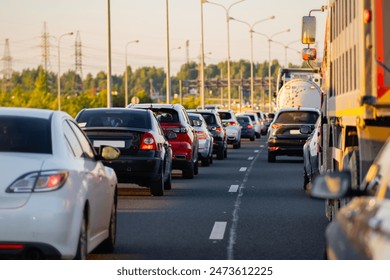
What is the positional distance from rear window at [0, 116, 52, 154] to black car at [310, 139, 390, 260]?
10.6ft

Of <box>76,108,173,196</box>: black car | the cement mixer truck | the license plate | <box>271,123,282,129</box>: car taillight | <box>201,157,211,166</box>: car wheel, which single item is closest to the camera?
the license plate

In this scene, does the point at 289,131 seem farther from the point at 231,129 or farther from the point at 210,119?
the point at 231,129

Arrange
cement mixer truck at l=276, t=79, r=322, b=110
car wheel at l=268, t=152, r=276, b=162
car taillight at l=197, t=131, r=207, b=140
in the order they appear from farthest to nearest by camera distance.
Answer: cement mixer truck at l=276, t=79, r=322, b=110
car wheel at l=268, t=152, r=276, b=162
car taillight at l=197, t=131, r=207, b=140

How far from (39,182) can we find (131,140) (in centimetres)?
1078

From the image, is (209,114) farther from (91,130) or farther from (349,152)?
(349,152)

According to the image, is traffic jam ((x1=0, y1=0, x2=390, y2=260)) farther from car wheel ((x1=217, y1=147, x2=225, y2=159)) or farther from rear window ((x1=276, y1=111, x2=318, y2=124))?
car wheel ((x1=217, y1=147, x2=225, y2=159))

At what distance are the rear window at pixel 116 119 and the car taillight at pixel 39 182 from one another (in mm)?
11034

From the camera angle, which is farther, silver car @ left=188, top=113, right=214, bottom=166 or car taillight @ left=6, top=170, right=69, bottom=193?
silver car @ left=188, top=113, right=214, bottom=166

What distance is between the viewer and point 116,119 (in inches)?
819

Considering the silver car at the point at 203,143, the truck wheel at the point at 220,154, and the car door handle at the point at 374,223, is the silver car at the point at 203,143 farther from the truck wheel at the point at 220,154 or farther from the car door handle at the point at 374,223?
the car door handle at the point at 374,223

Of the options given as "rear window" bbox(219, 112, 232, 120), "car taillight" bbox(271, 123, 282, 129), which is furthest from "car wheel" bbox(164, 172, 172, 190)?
"rear window" bbox(219, 112, 232, 120)

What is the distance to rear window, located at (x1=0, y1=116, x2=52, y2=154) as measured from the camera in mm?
10039

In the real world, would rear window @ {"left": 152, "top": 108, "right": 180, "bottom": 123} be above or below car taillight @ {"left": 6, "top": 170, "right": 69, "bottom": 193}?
above

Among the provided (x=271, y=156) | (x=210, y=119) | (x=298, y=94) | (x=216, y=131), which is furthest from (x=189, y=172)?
(x=298, y=94)
